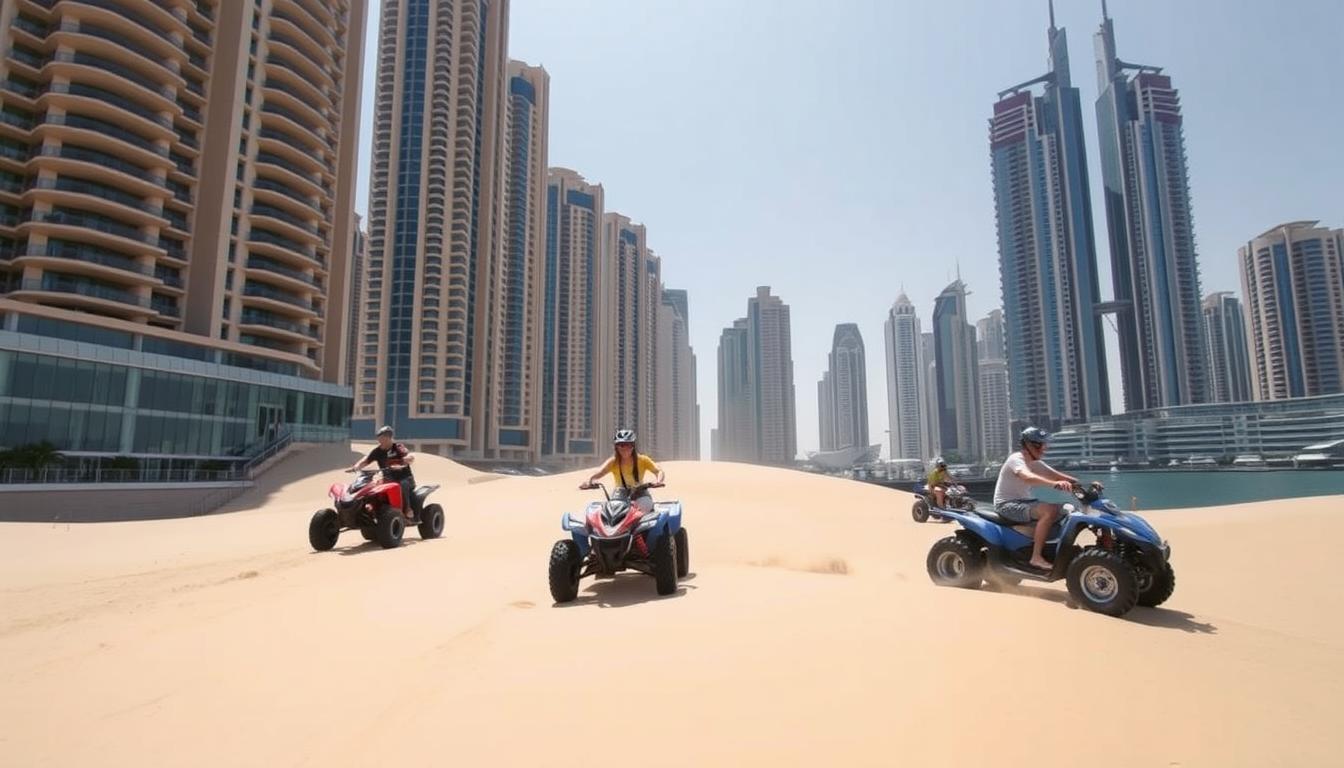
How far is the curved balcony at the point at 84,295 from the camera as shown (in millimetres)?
38719

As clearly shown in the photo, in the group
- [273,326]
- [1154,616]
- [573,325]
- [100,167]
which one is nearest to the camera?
[1154,616]

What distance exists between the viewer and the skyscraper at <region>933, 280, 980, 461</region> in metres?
175

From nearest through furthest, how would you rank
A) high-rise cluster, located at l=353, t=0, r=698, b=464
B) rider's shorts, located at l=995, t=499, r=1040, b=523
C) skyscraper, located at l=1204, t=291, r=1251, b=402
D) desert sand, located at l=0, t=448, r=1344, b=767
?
desert sand, located at l=0, t=448, r=1344, b=767, rider's shorts, located at l=995, t=499, r=1040, b=523, high-rise cluster, located at l=353, t=0, r=698, b=464, skyscraper, located at l=1204, t=291, r=1251, b=402

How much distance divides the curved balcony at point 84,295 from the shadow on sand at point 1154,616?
5228cm

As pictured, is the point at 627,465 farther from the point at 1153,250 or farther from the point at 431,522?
the point at 1153,250

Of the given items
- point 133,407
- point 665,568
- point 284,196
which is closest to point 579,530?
point 665,568

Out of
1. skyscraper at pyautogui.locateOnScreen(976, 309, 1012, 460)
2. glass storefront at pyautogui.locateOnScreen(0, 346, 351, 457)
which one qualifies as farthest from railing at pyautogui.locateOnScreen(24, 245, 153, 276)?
skyscraper at pyautogui.locateOnScreen(976, 309, 1012, 460)

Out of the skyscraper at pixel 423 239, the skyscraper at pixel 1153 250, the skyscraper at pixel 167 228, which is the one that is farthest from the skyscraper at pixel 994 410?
the skyscraper at pixel 167 228

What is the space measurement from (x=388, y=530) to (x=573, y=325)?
114 m

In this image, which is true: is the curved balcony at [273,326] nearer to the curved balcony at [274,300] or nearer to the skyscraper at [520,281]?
the curved balcony at [274,300]

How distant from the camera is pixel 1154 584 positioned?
5.77m

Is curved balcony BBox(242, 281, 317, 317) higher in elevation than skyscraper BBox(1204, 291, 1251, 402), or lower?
lower

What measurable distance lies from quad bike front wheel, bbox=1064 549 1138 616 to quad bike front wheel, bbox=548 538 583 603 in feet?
15.5

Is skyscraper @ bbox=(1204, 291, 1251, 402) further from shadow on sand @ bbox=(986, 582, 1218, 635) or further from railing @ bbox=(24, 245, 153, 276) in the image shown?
railing @ bbox=(24, 245, 153, 276)
